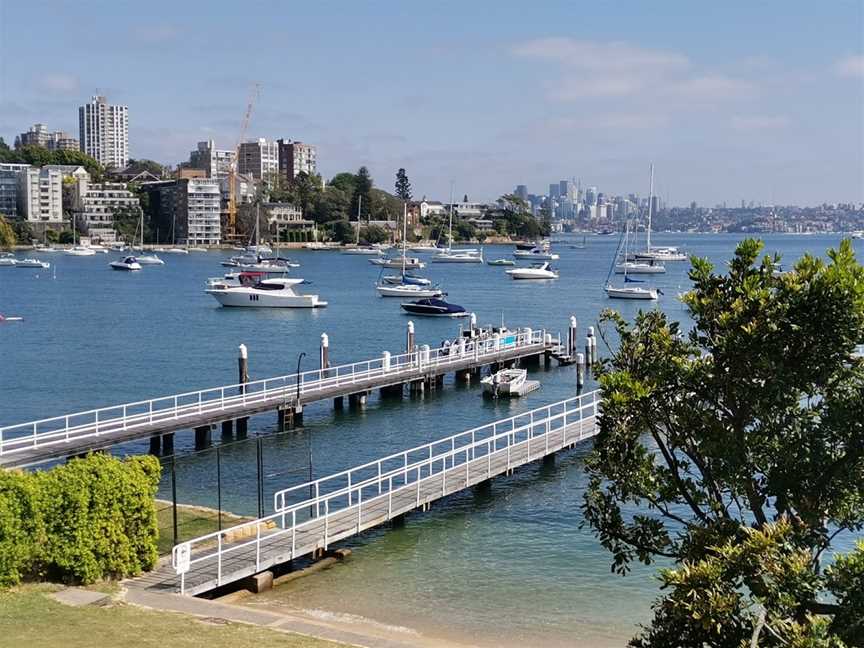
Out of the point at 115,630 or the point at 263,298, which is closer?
the point at 115,630

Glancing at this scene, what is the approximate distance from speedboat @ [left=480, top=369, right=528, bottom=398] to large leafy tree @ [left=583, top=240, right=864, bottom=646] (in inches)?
1505

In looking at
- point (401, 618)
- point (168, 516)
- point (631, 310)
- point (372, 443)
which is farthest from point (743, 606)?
point (631, 310)

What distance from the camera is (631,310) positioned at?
105 metres

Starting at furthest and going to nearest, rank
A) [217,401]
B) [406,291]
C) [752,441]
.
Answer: [406,291]
[217,401]
[752,441]

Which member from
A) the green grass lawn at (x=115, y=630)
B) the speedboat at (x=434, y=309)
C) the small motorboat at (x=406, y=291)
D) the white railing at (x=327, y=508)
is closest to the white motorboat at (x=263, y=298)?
the speedboat at (x=434, y=309)

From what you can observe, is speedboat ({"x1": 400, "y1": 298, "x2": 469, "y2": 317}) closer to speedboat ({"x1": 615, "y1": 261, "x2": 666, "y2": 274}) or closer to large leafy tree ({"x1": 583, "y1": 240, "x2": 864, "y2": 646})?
speedboat ({"x1": 615, "y1": 261, "x2": 666, "y2": 274})

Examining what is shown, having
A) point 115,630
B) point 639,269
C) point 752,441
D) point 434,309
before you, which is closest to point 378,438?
point 115,630

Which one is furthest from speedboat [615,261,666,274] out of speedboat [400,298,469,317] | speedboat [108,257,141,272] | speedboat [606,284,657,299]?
speedboat [108,257,141,272]

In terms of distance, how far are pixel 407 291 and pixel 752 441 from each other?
99.3 meters

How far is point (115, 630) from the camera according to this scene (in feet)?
56.6

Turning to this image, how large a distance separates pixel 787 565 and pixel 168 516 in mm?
19598

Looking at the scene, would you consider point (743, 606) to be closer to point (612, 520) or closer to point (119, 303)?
point (612, 520)

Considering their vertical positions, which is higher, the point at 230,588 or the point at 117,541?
the point at 117,541

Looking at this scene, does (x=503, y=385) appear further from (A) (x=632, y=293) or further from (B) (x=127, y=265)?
(B) (x=127, y=265)
